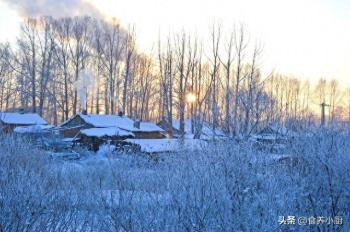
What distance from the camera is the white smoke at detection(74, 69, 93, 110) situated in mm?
48875

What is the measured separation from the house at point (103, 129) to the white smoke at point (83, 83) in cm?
813

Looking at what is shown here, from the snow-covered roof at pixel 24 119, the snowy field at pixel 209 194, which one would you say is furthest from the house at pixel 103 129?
the snowy field at pixel 209 194

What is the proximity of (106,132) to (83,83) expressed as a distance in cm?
1531

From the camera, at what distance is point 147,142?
29422 mm

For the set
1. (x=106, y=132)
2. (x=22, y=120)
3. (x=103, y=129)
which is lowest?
(x=106, y=132)

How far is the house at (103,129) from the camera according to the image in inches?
1390

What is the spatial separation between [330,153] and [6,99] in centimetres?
4965

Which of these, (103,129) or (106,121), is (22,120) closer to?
(106,121)

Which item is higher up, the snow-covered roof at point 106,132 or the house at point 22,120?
the house at point 22,120

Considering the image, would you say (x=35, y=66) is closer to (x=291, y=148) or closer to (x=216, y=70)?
(x=216, y=70)

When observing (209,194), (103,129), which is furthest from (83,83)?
(209,194)

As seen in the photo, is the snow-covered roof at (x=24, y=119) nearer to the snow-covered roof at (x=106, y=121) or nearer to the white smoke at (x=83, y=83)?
the white smoke at (x=83, y=83)

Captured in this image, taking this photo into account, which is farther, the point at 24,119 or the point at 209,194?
the point at 24,119

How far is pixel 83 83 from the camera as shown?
4903 centimetres
